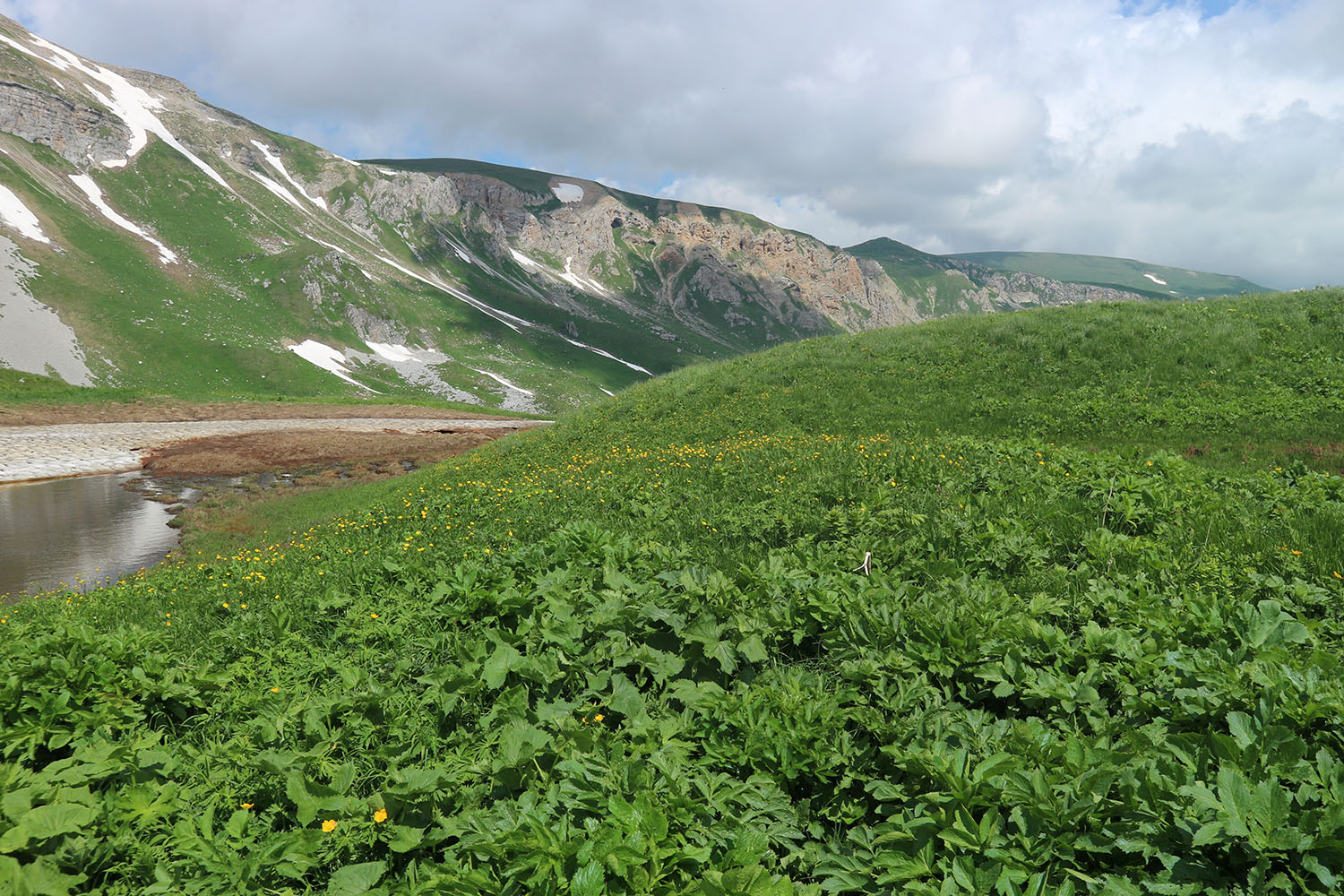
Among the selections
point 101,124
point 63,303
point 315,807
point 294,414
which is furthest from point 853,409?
point 101,124

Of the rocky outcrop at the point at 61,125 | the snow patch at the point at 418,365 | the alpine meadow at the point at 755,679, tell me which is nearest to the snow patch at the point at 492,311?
the snow patch at the point at 418,365

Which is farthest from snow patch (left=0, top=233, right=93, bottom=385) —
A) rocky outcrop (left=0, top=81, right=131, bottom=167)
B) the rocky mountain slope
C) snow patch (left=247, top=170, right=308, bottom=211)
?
snow patch (left=247, top=170, right=308, bottom=211)

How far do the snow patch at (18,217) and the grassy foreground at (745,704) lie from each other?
446ft

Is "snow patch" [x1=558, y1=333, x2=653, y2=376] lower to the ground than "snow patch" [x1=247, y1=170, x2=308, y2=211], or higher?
lower

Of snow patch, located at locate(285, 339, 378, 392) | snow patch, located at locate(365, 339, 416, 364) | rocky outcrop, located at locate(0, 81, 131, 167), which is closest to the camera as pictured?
snow patch, located at locate(285, 339, 378, 392)

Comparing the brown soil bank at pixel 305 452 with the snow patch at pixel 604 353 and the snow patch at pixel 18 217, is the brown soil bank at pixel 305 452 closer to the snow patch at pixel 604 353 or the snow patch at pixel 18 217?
the snow patch at pixel 18 217

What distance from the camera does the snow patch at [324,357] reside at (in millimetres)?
104562

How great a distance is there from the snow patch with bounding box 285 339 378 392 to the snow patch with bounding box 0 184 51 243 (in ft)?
134

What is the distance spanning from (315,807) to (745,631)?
3319 mm

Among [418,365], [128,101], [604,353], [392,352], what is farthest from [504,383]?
[128,101]

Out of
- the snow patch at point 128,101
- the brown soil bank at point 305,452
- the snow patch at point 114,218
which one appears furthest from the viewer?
the snow patch at point 128,101

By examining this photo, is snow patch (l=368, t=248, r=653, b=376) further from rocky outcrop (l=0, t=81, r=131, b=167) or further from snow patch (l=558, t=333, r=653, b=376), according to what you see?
rocky outcrop (l=0, t=81, r=131, b=167)

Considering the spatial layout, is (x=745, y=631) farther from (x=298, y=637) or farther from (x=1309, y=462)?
(x=1309, y=462)

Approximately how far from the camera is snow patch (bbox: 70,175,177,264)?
11844 cm
